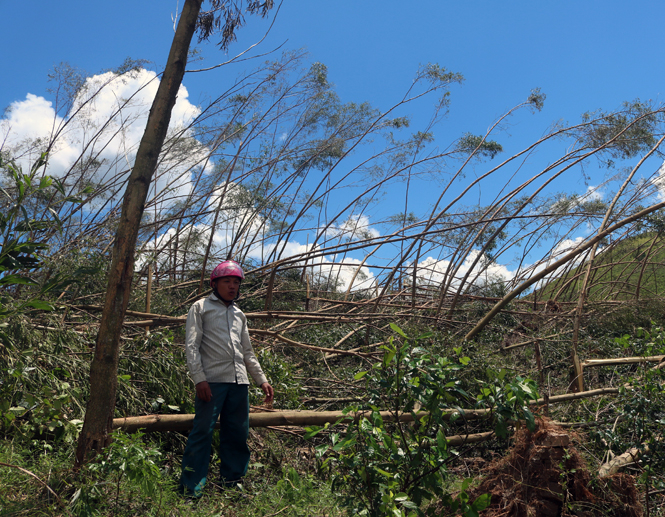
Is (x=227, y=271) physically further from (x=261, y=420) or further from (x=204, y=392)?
(x=261, y=420)

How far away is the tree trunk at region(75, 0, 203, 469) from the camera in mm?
2238

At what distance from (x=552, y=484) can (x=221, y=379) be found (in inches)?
73.0

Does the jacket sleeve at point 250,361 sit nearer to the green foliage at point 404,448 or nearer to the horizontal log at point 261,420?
the horizontal log at point 261,420

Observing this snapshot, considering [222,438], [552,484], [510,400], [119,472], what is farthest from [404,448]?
[222,438]

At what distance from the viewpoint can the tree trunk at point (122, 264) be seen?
2.24 meters

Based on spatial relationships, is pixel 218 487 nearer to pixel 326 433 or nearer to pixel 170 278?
pixel 326 433

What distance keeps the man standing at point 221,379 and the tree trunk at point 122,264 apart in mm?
556

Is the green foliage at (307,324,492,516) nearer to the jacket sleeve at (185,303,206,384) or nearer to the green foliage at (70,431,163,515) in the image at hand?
the green foliage at (70,431,163,515)

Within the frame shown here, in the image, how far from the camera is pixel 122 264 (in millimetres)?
2260

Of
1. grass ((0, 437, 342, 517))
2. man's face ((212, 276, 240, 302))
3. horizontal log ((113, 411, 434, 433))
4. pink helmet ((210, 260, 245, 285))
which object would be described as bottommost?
grass ((0, 437, 342, 517))

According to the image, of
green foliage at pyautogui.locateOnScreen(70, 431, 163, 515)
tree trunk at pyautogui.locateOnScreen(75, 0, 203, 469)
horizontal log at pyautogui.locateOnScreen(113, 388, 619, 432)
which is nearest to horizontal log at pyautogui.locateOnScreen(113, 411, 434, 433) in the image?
horizontal log at pyautogui.locateOnScreen(113, 388, 619, 432)

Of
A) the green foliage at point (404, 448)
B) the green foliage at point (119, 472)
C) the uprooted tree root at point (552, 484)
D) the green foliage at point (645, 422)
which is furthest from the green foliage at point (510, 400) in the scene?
the green foliage at point (119, 472)

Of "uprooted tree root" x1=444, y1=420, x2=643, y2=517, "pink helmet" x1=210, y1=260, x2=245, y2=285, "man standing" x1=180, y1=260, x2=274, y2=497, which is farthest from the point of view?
"pink helmet" x1=210, y1=260, x2=245, y2=285

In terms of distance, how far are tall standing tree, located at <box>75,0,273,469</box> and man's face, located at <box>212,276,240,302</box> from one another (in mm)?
749
